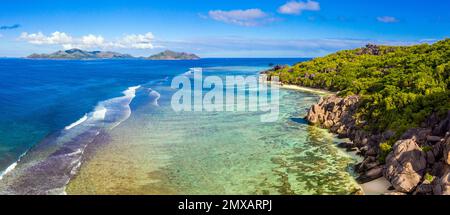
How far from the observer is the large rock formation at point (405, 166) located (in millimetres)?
22562

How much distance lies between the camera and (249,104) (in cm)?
5894

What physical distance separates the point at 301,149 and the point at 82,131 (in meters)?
22.0

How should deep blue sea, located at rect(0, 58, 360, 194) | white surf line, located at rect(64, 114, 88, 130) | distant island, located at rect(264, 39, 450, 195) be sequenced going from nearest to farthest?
distant island, located at rect(264, 39, 450, 195), deep blue sea, located at rect(0, 58, 360, 194), white surf line, located at rect(64, 114, 88, 130)

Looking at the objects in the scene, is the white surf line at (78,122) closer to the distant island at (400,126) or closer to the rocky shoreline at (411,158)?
the distant island at (400,126)

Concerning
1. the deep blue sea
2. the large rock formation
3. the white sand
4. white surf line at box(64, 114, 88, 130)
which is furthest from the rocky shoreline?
white surf line at box(64, 114, 88, 130)

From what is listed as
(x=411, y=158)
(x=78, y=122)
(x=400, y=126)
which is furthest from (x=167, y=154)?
(x=78, y=122)

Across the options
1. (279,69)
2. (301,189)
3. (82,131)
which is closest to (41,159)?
(82,131)

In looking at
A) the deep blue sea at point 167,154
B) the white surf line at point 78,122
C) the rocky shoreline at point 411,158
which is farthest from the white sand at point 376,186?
the white surf line at point 78,122

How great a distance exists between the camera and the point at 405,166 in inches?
922

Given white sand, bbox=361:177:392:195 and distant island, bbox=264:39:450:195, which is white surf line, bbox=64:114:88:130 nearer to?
distant island, bbox=264:39:450:195

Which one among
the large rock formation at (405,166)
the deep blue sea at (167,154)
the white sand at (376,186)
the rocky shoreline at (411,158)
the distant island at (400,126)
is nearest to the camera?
the rocky shoreline at (411,158)

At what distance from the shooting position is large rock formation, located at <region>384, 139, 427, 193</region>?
2256 cm

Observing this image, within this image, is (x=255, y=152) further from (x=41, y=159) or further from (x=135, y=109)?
(x=135, y=109)

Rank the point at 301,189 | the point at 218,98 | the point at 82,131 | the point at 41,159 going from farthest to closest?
the point at 218,98 < the point at 82,131 < the point at 41,159 < the point at 301,189
